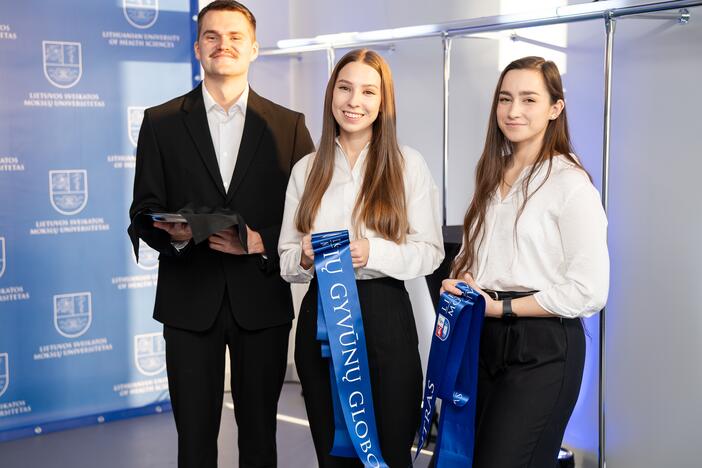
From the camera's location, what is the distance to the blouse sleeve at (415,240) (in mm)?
2252

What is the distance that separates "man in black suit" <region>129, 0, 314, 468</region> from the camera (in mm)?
2549

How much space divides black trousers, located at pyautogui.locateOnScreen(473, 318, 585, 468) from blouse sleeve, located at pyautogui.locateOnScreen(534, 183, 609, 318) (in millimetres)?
81

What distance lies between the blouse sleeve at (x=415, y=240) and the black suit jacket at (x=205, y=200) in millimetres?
447

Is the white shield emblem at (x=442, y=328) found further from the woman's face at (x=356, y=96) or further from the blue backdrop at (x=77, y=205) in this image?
the blue backdrop at (x=77, y=205)

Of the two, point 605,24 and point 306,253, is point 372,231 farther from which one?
point 605,24

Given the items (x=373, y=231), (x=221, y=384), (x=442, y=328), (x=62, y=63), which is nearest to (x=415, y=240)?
(x=373, y=231)

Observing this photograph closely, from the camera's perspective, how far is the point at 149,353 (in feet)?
14.6

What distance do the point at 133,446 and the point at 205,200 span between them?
6.19ft

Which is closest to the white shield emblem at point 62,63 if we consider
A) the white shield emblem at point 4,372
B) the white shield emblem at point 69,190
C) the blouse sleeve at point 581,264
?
the white shield emblem at point 69,190

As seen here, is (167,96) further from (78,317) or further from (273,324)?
(273,324)

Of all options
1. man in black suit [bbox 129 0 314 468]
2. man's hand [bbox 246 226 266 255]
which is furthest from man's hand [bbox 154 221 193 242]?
man's hand [bbox 246 226 266 255]

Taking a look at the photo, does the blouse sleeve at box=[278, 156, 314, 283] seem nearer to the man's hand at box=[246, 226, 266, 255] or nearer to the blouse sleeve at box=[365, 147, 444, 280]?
the man's hand at box=[246, 226, 266, 255]

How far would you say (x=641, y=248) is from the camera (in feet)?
10.4

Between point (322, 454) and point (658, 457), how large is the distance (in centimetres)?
152
